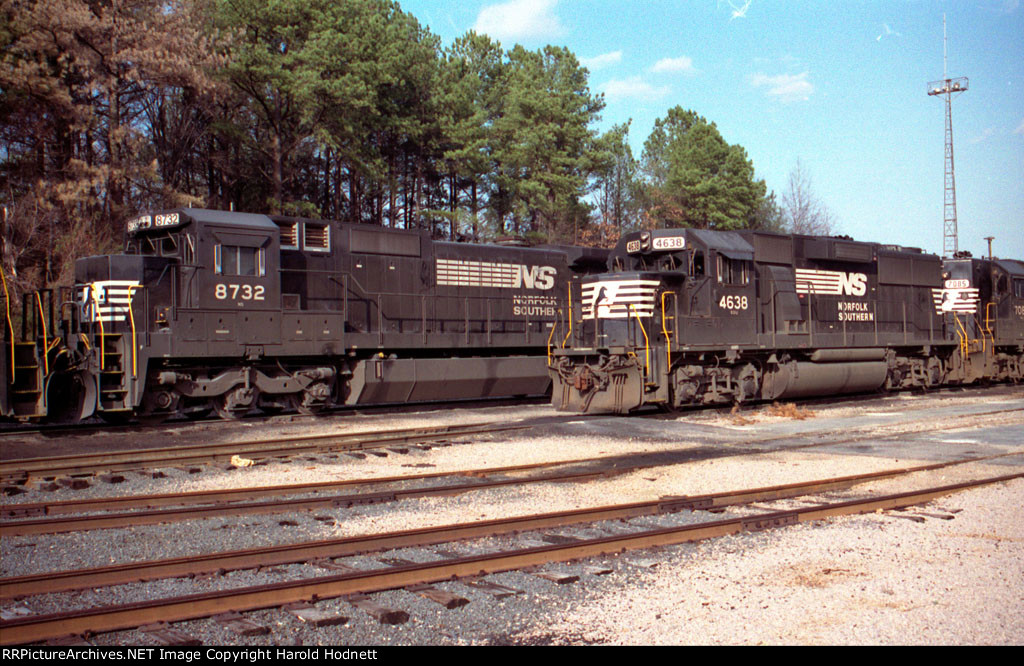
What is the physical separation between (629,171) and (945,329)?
3379cm

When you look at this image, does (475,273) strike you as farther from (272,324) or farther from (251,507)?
(251,507)

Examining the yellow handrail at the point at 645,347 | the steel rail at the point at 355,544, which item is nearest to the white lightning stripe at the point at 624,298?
the yellow handrail at the point at 645,347

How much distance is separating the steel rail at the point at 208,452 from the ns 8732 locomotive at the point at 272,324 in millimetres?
2239

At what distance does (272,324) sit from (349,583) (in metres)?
9.22

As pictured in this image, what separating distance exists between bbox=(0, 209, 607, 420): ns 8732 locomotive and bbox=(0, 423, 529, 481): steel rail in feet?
7.35

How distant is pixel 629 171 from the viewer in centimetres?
5150

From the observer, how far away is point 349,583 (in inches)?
174

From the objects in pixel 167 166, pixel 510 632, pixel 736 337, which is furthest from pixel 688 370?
pixel 167 166

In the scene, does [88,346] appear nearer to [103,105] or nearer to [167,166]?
[103,105]

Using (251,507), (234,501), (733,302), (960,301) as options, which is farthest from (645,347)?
(960,301)

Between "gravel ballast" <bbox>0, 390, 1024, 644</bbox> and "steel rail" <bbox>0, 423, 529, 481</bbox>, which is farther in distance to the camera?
"steel rail" <bbox>0, 423, 529, 481</bbox>

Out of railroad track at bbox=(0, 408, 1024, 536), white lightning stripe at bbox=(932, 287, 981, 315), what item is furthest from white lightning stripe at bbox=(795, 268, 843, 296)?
railroad track at bbox=(0, 408, 1024, 536)

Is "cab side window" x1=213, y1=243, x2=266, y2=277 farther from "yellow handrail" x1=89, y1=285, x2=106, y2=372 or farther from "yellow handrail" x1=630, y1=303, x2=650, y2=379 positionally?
"yellow handrail" x1=630, y1=303, x2=650, y2=379

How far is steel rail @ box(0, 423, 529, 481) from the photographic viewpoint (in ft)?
27.4
